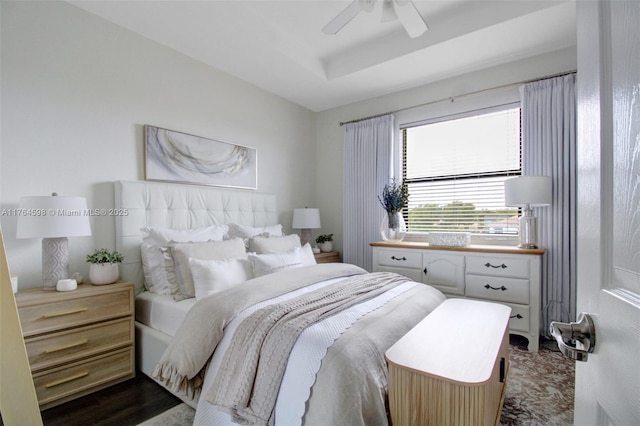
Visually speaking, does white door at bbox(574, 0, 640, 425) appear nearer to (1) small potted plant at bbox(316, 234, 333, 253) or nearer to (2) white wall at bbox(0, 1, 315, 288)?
(2) white wall at bbox(0, 1, 315, 288)

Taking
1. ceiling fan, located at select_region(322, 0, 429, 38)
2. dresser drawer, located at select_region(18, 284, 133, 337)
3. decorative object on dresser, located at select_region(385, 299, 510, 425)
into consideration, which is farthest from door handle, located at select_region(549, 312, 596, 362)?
dresser drawer, located at select_region(18, 284, 133, 337)

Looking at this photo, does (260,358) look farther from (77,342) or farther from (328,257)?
(328,257)

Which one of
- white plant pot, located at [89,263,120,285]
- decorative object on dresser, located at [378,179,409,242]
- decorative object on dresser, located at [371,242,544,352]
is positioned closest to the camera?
white plant pot, located at [89,263,120,285]

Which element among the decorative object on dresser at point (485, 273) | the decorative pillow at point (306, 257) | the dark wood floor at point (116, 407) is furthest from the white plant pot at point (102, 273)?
the decorative object on dresser at point (485, 273)

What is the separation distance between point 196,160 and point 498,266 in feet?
10.2

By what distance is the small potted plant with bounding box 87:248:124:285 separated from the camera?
2191 mm

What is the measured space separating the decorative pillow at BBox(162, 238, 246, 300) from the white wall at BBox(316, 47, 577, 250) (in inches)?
90.0

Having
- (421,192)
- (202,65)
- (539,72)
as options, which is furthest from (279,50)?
(539,72)

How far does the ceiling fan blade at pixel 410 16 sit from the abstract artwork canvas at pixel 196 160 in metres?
2.14

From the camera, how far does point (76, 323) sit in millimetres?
1978

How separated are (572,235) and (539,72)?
1.61 meters

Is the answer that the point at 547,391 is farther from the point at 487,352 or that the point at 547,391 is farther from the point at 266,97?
the point at 266,97

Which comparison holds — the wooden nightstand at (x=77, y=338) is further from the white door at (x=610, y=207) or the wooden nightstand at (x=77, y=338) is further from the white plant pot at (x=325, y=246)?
the white door at (x=610, y=207)

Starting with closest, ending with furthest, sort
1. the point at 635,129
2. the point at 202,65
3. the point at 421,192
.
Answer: the point at 635,129
the point at 202,65
the point at 421,192
